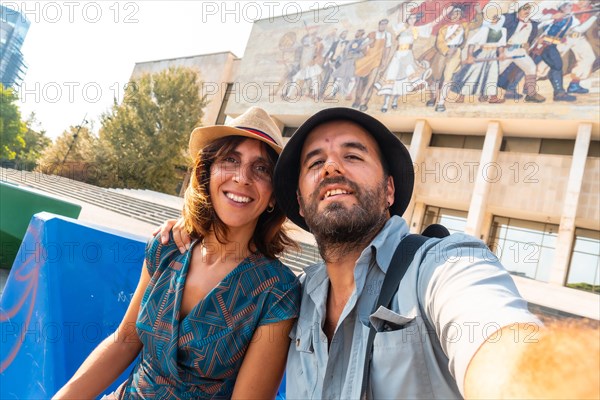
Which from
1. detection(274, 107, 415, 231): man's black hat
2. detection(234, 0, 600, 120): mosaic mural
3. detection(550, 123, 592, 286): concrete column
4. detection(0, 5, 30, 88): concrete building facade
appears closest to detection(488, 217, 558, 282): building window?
detection(550, 123, 592, 286): concrete column

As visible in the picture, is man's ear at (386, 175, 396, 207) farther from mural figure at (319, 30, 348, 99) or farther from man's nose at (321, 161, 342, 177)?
mural figure at (319, 30, 348, 99)

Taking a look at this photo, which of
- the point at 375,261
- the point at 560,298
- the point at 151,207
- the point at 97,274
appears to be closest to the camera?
the point at 375,261

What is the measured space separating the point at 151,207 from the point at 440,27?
666 inches

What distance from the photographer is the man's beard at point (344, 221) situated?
57.7 inches

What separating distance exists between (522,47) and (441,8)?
15.5 ft

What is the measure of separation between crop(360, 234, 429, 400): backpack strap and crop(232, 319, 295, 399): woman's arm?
1.50ft

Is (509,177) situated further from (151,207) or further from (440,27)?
(151,207)

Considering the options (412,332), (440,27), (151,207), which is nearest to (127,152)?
(151,207)

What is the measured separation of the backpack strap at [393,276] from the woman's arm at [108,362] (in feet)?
3.80

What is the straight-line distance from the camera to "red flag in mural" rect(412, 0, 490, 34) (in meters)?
17.5

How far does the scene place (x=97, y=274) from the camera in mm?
2209

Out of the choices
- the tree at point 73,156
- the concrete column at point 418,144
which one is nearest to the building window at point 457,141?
the concrete column at point 418,144

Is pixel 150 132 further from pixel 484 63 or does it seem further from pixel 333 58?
pixel 484 63

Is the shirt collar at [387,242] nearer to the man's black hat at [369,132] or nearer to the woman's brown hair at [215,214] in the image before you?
the man's black hat at [369,132]
